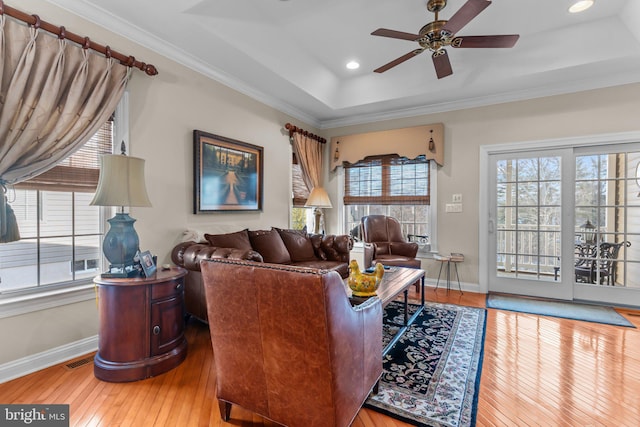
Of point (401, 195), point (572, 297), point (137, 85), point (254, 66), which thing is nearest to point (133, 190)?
point (137, 85)

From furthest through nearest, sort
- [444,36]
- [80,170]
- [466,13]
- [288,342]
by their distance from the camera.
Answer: [444,36], [80,170], [466,13], [288,342]

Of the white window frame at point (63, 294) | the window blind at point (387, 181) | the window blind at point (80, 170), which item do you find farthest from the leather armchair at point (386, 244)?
the window blind at point (80, 170)

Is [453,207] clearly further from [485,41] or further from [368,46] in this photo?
[368,46]

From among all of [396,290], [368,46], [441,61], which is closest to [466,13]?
[441,61]

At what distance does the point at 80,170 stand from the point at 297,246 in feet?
7.58

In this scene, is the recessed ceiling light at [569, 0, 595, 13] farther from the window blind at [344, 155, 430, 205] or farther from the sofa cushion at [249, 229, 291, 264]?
the sofa cushion at [249, 229, 291, 264]

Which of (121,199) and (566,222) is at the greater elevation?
(121,199)

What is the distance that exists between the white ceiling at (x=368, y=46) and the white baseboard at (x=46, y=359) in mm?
2446

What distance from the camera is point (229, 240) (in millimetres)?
3062

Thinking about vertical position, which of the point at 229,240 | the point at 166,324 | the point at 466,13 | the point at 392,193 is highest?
the point at 466,13

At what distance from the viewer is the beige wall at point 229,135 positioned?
2.35m

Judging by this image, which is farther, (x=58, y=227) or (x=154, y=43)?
(x=154, y=43)

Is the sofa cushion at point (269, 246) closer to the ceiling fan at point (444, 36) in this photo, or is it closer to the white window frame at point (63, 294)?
the white window frame at point (63, 294)

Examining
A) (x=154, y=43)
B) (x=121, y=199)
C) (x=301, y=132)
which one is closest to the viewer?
(x=121, y=199)
